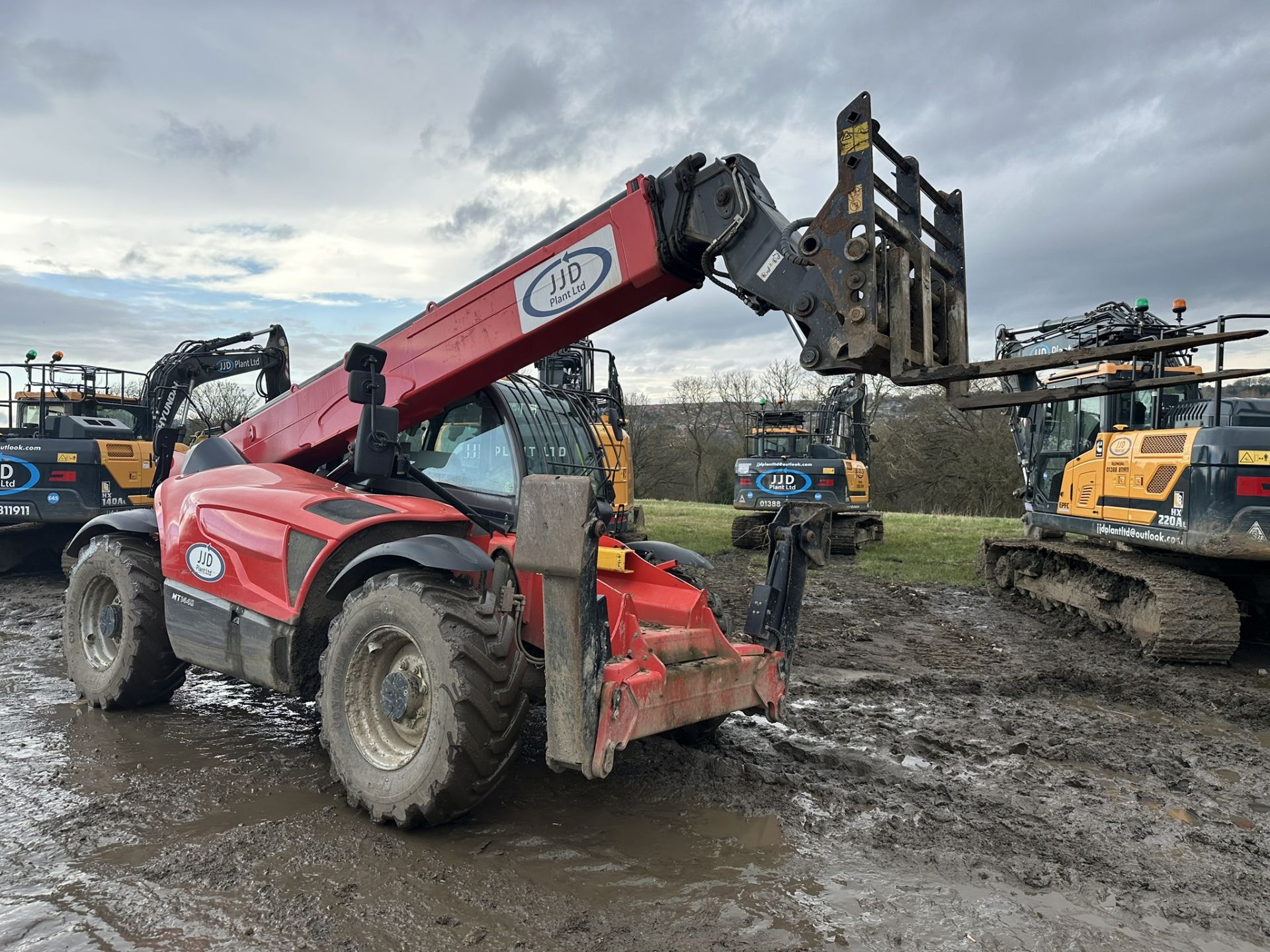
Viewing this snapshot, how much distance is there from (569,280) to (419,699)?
206 centimetres

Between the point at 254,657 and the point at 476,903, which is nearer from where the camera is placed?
the point at 476,903

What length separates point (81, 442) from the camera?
38.2 feet

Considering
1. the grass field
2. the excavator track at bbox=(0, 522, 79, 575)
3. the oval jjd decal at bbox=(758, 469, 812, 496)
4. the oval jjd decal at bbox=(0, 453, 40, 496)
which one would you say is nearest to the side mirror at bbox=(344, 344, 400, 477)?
the oval jjd decal at bbox=(0, 453, 40, 496)

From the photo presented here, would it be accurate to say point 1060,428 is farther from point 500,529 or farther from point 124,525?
point 124,525

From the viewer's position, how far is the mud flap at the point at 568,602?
3.54m

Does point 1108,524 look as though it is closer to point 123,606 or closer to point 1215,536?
point 1215,536

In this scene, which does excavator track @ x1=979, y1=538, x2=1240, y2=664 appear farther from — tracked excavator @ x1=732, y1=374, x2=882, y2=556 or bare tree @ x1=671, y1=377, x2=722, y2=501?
bare tree @ x1=671, y1=377, x2=722, y2=501

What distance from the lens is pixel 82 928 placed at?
3.13 m

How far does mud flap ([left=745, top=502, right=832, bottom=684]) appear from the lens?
15.4 feet

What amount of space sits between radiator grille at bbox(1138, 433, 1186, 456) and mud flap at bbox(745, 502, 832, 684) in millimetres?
4877

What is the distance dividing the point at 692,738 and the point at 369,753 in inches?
70.6

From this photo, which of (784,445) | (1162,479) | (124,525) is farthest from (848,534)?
(124,525)

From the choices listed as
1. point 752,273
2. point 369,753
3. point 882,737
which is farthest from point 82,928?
point 882,737

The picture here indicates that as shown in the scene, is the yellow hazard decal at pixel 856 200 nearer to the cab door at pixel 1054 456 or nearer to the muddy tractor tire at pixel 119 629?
the muddy tractor tire at pixel 119 629
